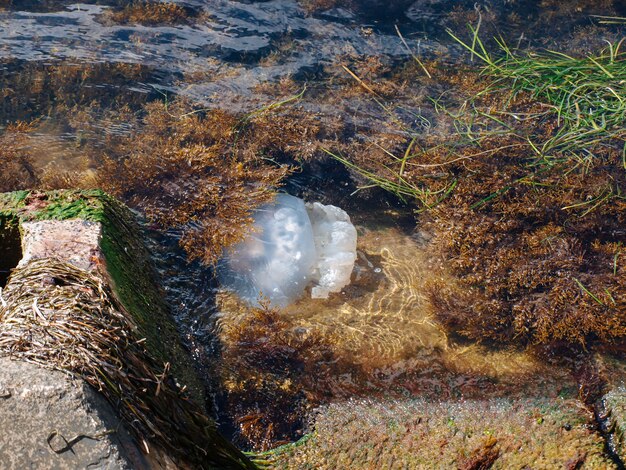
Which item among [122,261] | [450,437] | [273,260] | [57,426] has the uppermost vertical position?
[57,426]

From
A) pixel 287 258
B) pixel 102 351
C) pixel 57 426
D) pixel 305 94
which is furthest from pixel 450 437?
pixel 305 94

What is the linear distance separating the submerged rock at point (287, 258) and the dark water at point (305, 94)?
17cm

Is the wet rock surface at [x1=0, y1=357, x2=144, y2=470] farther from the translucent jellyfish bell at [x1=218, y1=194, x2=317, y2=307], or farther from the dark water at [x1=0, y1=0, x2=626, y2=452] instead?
the translucent jellyfish bell at [x1=218, y1=194, x2=317, y2=307]

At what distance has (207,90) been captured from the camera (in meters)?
5.45

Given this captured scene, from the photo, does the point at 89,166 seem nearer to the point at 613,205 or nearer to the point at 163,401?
the point at 163,401

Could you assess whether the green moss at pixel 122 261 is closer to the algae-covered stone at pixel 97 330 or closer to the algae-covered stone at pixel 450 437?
the algae-covered stone at pixel 97 330

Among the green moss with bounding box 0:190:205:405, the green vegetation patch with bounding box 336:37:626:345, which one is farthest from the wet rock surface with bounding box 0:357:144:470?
the green vegetation patch with bounding box 336:37:626:345

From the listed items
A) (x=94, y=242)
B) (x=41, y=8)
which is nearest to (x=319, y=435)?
Answer: (x=94, y=242)

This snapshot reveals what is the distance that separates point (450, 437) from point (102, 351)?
6.27 ft

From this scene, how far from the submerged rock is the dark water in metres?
0.17

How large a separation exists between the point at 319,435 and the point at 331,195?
2.16 m

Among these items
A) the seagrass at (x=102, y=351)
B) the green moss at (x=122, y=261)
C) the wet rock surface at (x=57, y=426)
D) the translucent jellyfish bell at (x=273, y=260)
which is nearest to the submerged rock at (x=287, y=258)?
the translucent jellyfish bell at (x=273, y=260)

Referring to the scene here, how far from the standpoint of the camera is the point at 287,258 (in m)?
4.04

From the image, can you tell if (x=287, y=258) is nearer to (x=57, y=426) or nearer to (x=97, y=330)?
(x=97, y=330)
